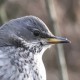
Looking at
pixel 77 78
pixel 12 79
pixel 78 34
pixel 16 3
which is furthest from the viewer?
pixel 78 34

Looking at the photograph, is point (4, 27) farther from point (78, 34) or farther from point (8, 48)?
point (78, 34)

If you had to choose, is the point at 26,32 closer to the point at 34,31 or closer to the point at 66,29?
the point at 34,31

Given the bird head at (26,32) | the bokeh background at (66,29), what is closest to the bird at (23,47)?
the bird head at (26,32)

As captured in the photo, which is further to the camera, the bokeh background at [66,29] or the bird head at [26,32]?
the bokeh background at [66,29]

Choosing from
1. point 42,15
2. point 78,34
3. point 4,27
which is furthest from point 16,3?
point 4,27

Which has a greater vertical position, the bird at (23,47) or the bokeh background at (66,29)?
the bokeh background at (66,29)

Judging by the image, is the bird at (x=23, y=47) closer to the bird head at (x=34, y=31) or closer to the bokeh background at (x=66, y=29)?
the bird head at (x=34, y=31)

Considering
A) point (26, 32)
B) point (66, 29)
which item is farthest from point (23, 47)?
point (66, 29)

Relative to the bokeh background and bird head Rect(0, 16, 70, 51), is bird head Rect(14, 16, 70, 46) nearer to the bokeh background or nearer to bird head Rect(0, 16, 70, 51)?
bird head Rect(0, 16, 70, 51)

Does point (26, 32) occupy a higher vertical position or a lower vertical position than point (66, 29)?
lower
